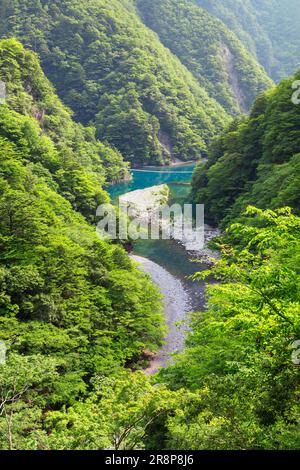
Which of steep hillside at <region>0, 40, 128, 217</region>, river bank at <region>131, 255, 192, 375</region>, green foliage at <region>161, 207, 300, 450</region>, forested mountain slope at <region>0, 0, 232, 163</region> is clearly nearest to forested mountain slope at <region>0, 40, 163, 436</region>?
river bank at <region>131, 255, 192, 375</region>

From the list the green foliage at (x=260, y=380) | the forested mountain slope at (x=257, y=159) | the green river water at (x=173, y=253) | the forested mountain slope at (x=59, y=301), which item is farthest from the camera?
the forested mountain slope at (x=257, y=159)

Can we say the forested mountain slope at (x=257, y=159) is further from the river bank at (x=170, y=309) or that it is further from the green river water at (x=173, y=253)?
the river bank at (x=170, y=309)

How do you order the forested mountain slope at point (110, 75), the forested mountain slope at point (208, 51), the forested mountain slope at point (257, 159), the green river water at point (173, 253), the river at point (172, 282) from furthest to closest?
the forested mountain slope at point (208, 51) → the forested mountain slope at point (110, 75) → the forested mountain slope at point (257, 159) → the green river water at point (173, 253) → the river at point (172, 282)

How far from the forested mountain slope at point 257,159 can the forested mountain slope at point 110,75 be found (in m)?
54.5

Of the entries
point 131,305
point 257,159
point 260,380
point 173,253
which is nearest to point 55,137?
point 173,253

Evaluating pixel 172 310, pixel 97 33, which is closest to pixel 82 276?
pixel 172 310

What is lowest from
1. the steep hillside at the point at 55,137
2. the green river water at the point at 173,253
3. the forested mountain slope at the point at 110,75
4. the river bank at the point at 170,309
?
the river bank at the point at 170,309

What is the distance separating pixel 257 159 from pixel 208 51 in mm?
125088

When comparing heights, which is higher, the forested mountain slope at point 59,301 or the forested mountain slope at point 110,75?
the forested mountain slope at point 110,75

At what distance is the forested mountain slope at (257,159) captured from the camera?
1515 inches

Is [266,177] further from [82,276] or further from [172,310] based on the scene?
[82,276]

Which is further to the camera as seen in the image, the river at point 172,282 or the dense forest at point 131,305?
the river at point 172,282

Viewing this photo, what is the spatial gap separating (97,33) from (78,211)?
3535 inches

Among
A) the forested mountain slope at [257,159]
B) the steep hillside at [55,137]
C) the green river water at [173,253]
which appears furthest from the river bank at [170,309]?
the forested mountain slope at [257,159]
